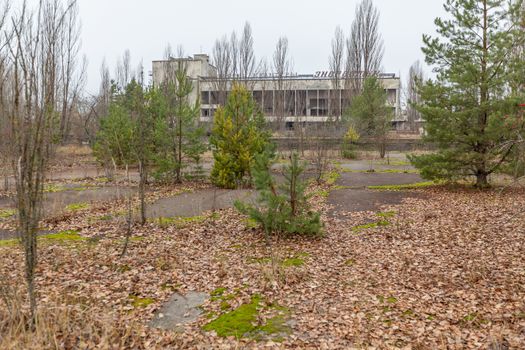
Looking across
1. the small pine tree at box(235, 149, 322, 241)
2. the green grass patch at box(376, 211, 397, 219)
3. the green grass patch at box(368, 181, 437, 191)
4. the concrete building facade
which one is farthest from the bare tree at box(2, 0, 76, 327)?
the concrete building facade

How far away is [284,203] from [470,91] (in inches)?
336

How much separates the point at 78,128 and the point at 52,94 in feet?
107

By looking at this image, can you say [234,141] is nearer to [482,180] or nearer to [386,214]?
[386,214]

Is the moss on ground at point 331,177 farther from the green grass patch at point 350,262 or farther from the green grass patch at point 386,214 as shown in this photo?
the green grass patch at point 350,262

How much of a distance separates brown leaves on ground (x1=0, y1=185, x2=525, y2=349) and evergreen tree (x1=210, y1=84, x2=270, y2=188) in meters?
5.46

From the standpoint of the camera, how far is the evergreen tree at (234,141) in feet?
49.4

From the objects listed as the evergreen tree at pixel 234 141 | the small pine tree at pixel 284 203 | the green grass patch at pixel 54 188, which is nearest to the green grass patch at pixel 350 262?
the small pine tree at pixel 284 203

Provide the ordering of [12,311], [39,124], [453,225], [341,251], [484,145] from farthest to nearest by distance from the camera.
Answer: [484,145]
[453,225]
[341,251]
[12,311]
[39,124]

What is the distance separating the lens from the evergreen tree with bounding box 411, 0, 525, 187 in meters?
12.7

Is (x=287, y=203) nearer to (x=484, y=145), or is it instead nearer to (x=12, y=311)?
(x=12, y=311)

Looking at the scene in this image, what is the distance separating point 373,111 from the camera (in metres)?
→ 27.3

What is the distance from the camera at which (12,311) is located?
436 cm

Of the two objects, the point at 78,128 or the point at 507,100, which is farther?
the point at 78,128

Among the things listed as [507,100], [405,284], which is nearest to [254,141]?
[507,100]
